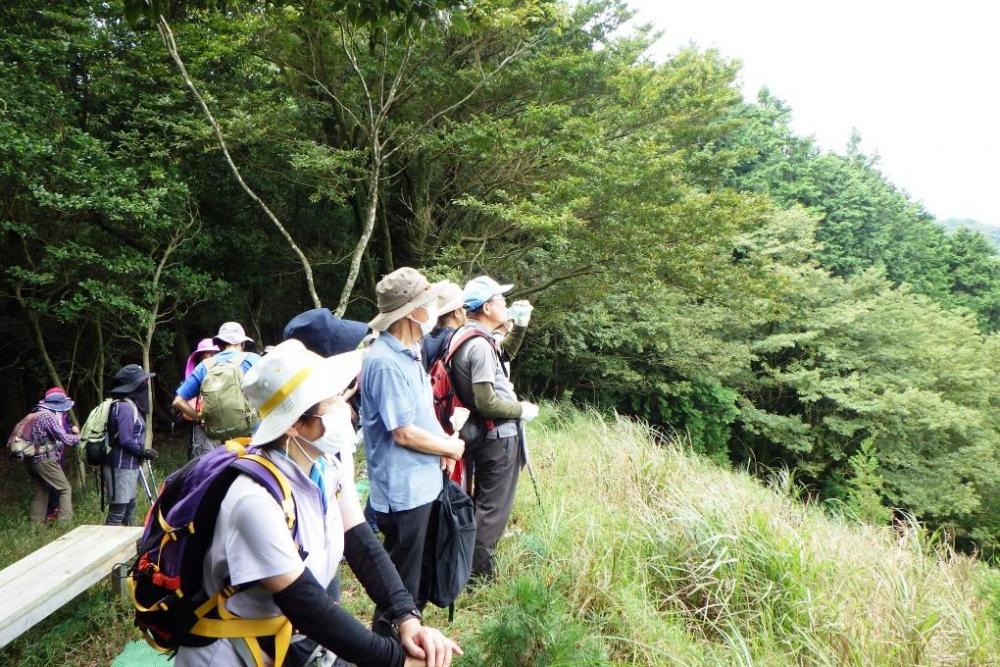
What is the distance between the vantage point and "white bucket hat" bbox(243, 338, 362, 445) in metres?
1.57

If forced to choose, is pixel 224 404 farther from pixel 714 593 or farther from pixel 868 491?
pixel 868 491

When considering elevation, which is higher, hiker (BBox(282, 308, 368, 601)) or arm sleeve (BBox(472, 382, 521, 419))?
hiker (BBox(282, 308, 368, 601))

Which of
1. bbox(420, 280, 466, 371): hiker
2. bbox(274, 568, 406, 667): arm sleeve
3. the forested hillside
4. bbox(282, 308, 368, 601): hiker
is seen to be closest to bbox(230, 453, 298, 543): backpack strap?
bbox(274, 568, 406, 667): arm sleeve

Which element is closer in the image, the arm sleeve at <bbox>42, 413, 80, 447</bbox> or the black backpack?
the black backpack

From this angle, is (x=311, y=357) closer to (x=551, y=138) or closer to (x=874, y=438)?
(x=551, y=138)

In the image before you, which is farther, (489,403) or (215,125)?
(215,125)

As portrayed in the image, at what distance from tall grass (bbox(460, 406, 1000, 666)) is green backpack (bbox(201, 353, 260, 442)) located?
87.1 inches

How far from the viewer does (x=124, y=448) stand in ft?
17.1

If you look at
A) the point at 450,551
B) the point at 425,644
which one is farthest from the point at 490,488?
the point at 425,644

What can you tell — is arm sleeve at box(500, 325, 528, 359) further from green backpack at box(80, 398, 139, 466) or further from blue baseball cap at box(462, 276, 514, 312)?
green backpack at box(80, 398, 139, 466)

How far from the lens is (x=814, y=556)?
143 inches

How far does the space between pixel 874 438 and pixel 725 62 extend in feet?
36.1

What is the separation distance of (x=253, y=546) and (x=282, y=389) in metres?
0.37

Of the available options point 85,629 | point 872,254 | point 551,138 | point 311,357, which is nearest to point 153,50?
point 551,138
